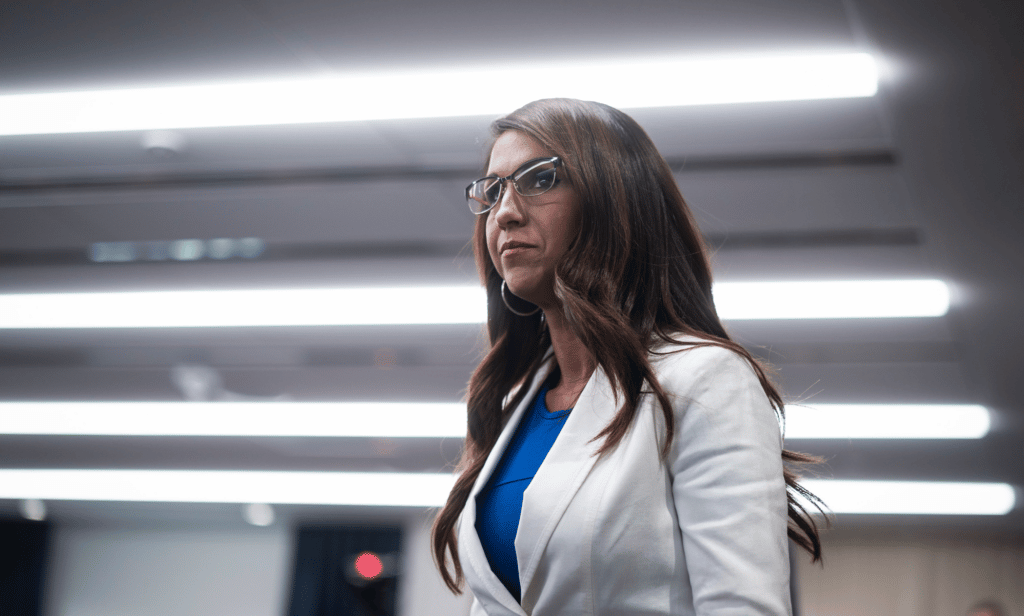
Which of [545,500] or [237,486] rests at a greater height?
[237,486]

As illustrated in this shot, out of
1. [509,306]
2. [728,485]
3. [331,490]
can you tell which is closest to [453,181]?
[509,306]

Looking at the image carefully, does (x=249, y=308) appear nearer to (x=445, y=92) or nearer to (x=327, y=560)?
(x=445, y=92)

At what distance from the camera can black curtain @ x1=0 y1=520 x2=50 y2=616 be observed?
1361 centimetres

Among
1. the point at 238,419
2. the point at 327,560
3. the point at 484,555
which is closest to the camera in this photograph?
the point at 484,555

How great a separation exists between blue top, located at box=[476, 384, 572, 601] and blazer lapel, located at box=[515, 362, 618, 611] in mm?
69

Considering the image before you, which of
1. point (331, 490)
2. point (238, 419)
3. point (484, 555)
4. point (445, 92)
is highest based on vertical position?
point (445, 92)

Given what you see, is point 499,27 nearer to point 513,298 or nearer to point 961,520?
point 513,298

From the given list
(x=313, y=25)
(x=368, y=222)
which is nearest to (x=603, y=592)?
(x=313, y=25)

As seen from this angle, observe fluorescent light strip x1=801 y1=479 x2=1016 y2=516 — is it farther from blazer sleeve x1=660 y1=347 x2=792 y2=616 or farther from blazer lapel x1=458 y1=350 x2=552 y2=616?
blazer sleeve x1=660 y1=347 x2=792 y2=616

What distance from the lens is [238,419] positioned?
301 inches

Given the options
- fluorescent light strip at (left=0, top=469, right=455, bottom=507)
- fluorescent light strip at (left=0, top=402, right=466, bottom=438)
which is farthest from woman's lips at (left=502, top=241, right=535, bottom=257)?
fluorescent light strip at (left=0, top=469, right=455, bottom=507)

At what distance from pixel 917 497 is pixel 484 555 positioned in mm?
9556

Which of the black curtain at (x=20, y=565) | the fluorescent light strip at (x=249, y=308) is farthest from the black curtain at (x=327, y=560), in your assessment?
the fluorescent light strip at (x=249, y=308)

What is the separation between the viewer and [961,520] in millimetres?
10141
